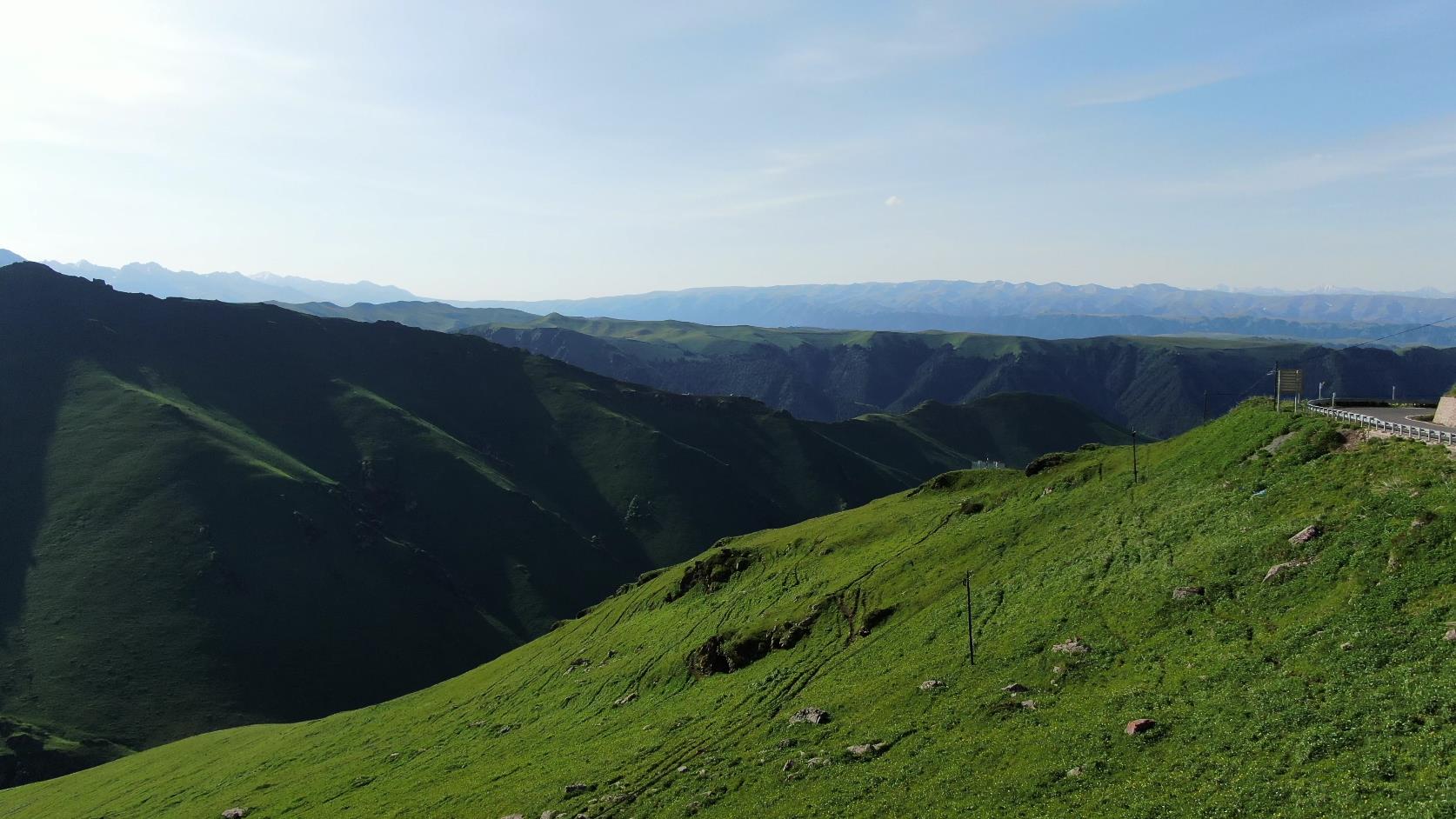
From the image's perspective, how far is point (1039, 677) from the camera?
43.8m

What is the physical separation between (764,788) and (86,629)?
178m

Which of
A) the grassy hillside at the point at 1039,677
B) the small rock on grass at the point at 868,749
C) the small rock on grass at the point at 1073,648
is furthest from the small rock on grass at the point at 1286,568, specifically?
the small rock on grass at the point at 868,749

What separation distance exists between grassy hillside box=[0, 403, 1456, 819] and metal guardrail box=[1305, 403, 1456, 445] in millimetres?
1353

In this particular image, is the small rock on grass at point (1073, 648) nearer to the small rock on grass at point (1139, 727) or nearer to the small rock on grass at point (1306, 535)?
the small rock on grass at point (1139, 727)

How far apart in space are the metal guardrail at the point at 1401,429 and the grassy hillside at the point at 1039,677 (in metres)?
1.35

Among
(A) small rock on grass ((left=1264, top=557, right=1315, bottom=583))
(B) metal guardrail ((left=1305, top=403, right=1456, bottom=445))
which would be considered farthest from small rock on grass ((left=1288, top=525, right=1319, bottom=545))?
(B) metal guardrail ((left=1305, top=403, right=1456, bottom=445))

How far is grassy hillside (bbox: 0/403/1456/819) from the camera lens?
31125mm

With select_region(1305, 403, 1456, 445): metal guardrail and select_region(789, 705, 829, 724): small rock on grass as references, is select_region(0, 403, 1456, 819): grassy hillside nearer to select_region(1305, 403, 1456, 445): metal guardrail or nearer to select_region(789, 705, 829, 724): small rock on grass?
select_region(789, 705, 829, 724): small rock on grass

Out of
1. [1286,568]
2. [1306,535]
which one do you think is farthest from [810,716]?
[1306,535]

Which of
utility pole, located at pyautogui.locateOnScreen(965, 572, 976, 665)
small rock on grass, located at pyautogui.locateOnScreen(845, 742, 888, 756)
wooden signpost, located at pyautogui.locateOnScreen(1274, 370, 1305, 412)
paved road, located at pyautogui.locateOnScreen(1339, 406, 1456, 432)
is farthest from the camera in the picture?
paved road, located at pyautogui.locateOnScreen(1339, 406, 1456, 432)

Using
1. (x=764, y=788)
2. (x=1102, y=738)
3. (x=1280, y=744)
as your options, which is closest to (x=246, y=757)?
(x=764, y=788)

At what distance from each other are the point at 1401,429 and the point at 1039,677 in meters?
29.9

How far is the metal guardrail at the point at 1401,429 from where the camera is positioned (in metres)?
46.5

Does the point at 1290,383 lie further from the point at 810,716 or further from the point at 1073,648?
the point at 810,716
